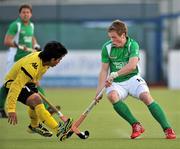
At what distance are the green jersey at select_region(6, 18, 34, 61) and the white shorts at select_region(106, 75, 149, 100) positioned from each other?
3820 millimetres

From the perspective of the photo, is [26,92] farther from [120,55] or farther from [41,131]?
[120,55]

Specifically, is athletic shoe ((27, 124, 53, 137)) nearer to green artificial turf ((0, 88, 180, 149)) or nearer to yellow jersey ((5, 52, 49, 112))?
green artificial turf ((0, 88, 180, 149))

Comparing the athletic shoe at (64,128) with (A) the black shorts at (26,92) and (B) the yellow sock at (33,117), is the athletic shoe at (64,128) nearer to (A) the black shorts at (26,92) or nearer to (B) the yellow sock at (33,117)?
(A) the black shorts at (26,92)

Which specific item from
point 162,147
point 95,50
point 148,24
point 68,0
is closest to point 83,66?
point 95,50

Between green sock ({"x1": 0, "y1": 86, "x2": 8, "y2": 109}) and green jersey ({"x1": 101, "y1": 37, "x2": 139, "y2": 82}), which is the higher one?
green jersey ({"x1": 101, "y1": 37, "x2": 139, "y2": 82})

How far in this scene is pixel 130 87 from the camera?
10.2m

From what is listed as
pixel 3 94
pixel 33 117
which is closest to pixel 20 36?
pixel 33 117

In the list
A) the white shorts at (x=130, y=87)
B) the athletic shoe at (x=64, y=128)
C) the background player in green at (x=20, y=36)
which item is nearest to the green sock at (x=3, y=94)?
the athletic shoe at (x=64, y=128)

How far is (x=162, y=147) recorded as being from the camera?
8.95 metres

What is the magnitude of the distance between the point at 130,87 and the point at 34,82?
1398 mm

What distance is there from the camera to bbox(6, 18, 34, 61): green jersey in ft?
45.0

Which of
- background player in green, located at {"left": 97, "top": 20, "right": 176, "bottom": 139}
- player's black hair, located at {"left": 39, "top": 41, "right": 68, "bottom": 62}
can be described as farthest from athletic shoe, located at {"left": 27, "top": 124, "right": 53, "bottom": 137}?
player's black hair, located at {"left": 39, "top": 41, "right": 68, "bottom": 62}

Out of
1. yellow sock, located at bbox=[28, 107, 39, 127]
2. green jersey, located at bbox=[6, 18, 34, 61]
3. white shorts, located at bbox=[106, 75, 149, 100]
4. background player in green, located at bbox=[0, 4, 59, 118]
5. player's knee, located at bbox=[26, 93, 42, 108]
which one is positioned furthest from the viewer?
green jersey, located at bbox=[6, 18, 34, 61]

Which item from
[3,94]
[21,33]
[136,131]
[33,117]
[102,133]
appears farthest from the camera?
[21,33]
